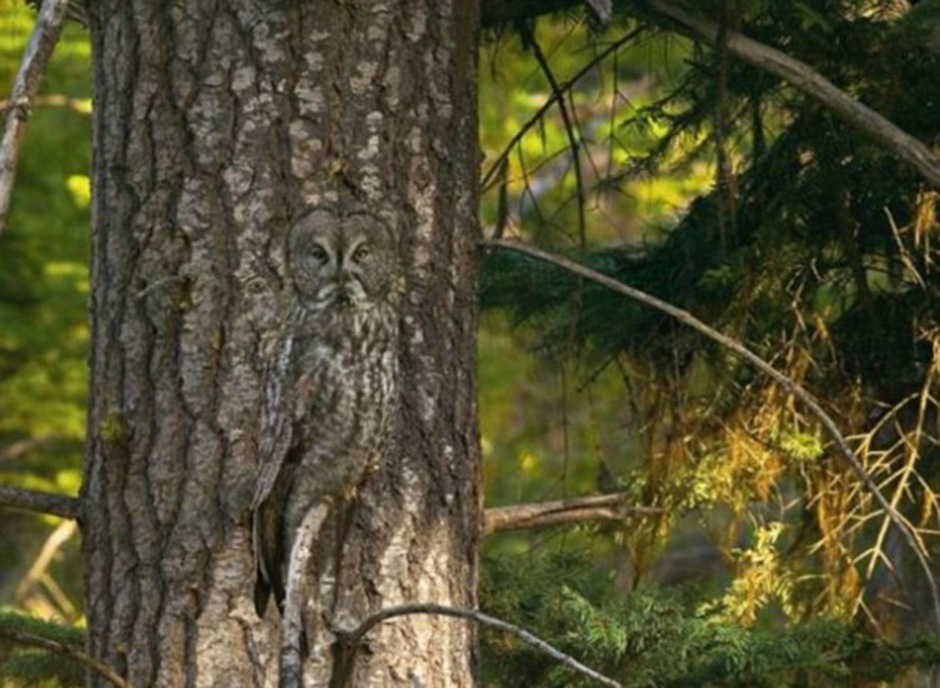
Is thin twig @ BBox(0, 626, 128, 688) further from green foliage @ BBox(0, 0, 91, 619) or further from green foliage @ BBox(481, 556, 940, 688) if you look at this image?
green foliage @ BBox(0, 0, 91, 619)

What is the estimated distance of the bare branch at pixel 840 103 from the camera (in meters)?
4.32

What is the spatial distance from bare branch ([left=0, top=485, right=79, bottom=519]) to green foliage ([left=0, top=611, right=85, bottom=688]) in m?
0.94

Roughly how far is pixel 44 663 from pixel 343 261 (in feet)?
5.81

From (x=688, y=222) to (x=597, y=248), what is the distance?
516 mm

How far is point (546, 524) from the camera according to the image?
448 cm

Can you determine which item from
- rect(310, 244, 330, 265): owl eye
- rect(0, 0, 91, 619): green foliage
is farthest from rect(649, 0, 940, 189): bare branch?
rect(0, 0, 91, 619): green foliage

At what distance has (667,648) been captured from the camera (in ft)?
15.8

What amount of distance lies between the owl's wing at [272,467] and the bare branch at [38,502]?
0.42m

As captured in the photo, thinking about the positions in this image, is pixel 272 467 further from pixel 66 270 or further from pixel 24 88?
pixel 66 270

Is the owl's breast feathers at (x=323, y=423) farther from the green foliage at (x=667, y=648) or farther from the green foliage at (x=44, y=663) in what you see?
the green foliage at (x=44, y=663)

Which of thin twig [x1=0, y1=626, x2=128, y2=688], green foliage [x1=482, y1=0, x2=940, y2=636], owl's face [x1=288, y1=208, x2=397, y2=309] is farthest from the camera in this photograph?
green foliage [x1=482, y1=0, x2=940, y2=636]

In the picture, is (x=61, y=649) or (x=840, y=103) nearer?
(x=61, y=649)

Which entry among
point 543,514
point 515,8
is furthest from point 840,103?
point 543,514

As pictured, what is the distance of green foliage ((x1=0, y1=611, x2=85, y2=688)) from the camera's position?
16.8 ft
